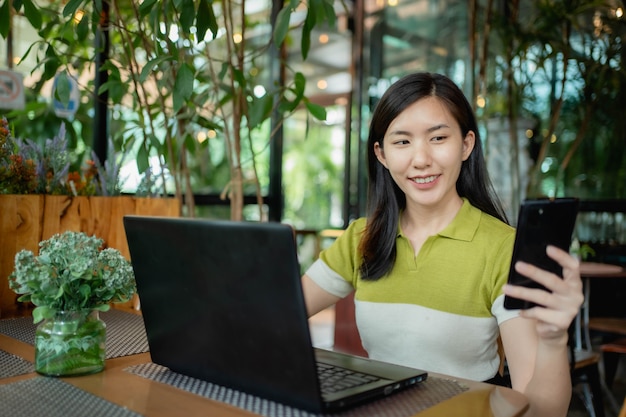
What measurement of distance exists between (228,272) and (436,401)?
1.21 feet

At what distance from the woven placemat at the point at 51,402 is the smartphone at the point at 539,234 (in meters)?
0.57

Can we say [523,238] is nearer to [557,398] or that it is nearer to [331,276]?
[557,398]

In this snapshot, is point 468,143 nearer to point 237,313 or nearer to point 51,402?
point 237,313

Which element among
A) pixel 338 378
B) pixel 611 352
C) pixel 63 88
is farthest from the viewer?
pixel 611 352

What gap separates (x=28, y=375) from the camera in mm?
1050

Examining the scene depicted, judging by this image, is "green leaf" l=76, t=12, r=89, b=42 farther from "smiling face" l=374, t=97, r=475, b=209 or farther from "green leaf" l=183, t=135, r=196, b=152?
"smiling face" l=374, t=97, r=475, b=209

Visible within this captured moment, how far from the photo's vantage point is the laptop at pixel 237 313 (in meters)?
0.79

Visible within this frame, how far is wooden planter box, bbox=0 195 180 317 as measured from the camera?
1688 mm

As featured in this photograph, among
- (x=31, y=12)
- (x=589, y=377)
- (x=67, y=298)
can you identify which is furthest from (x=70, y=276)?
(x=589, y=377)

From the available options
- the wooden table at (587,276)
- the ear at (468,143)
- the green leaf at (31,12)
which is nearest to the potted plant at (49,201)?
the green leaf at (31,12)

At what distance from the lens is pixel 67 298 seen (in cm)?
104

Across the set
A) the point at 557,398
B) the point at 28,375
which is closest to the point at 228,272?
the point at 28,375

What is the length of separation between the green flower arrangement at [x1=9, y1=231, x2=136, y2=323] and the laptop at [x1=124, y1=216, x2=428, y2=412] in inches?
2.4

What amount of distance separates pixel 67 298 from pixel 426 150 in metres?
0.82
